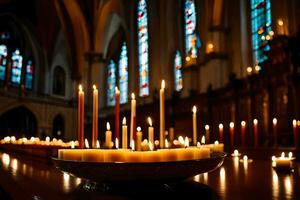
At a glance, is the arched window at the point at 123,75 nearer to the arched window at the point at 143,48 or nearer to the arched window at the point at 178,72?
the arched window at the point at 143,48

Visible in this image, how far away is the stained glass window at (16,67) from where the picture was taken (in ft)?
76.6

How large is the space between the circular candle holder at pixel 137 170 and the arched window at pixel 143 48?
1769cm

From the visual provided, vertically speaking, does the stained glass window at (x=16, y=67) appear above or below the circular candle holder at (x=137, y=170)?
above

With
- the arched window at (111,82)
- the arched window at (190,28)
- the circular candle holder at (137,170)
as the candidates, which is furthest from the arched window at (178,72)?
the circular candle holder at (137,170)

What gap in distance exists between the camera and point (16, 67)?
77.7ft

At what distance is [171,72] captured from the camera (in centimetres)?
1703

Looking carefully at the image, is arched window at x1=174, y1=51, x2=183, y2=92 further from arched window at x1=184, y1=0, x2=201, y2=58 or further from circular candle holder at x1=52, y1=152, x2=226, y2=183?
circular candle holder at x1=52, y1=152, x2=226, y2=183

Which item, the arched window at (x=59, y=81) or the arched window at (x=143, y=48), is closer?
the arched window at (x=143, y=48)

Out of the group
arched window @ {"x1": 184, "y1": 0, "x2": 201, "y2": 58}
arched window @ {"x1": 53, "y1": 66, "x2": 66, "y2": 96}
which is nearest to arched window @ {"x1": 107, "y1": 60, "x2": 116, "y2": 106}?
arched window @ {"x1": 53, "y1": 66, "x2": 66, "y2": 96}

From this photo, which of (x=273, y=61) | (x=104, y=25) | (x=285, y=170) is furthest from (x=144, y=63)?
(x=285, y=170)

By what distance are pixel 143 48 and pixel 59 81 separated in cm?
963

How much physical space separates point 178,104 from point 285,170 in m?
12.8

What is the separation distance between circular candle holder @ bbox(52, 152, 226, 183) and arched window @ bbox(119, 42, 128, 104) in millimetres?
20183

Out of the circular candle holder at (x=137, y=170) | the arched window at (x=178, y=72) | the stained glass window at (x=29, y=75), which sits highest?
the stained glass window at (x=29, y=75)
